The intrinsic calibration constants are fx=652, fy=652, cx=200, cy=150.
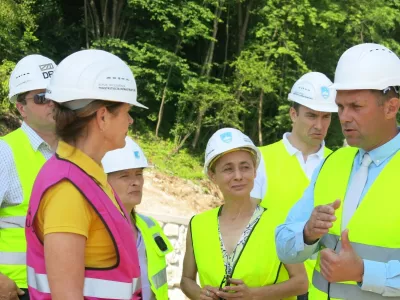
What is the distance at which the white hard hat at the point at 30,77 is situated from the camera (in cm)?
434

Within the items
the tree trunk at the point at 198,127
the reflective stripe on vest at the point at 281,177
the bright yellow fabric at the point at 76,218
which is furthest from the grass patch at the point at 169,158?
the bright yellow fabric at the point at 76,218

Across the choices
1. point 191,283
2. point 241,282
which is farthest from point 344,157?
point 191,283

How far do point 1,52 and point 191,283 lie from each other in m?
16.2

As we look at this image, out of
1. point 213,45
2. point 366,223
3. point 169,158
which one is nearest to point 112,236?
point 366,223

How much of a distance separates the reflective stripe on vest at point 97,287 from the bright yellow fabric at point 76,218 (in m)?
0.07

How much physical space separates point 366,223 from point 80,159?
139cm

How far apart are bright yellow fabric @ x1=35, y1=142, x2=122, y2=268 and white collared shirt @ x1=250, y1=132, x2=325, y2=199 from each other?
2.96 m

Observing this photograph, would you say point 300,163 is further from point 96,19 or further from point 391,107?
point 96,19

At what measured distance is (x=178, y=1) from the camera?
23188 millimetres

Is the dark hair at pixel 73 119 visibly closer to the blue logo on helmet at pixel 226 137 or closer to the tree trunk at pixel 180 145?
the blue logo on helmet at pixel 226 137

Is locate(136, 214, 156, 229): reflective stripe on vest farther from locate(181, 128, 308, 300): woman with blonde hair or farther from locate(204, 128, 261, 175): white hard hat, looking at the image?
locate(204, 128, 261, 175): white hard hat

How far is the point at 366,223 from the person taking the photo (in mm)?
3045

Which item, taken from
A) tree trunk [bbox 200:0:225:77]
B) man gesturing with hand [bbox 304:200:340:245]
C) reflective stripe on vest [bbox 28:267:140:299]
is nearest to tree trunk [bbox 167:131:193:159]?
tree trunk [bbox 200:0:225:77]

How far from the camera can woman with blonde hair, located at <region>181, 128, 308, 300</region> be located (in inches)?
151
